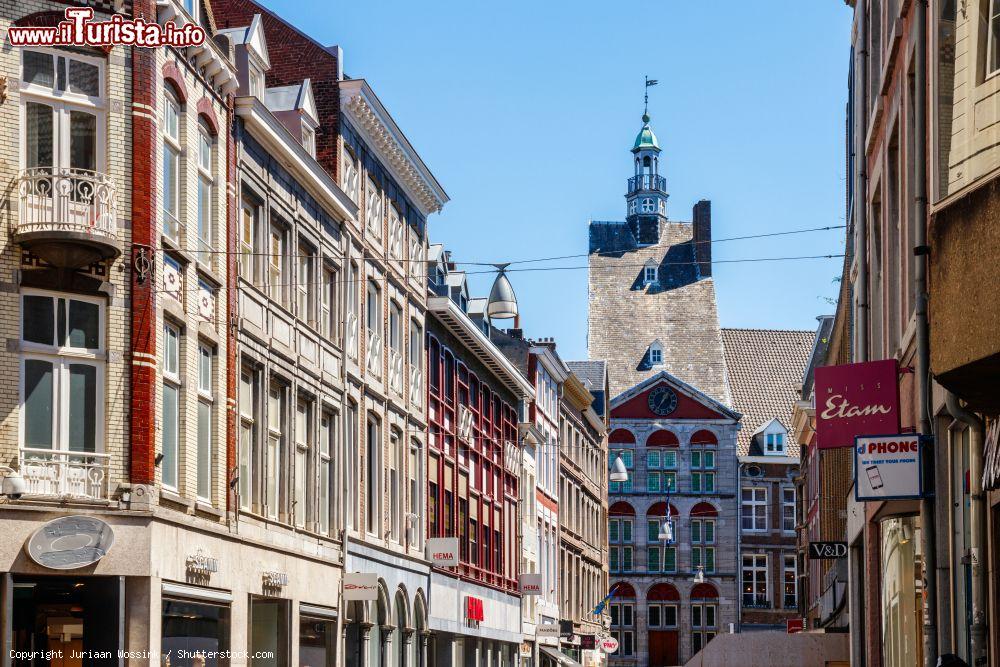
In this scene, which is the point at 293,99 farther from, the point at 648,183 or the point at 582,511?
the point at 648,183

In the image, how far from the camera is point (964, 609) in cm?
1577

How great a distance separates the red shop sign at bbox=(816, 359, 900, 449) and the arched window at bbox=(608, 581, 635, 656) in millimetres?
84622

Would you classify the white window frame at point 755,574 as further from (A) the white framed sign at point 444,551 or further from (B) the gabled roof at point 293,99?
(B) the gabled roof at point 293,99

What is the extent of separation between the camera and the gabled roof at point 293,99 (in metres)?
32.5

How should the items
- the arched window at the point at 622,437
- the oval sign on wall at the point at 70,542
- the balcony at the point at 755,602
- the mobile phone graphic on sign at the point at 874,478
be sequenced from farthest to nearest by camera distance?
1. the arched window at the point at 622,437
2. the balcony at the point at 755,602
3. the oval sign on wall at the point at 70,542
4. the mobile phone graphic on sign at the point at 874,478

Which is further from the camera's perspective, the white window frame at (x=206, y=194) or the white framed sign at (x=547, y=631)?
the white framed sign at (x=547, y=631)

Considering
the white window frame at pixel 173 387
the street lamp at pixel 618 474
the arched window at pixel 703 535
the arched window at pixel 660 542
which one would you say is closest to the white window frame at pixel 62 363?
the white window frame at pixel 173 387

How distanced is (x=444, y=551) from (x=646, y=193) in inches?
3527

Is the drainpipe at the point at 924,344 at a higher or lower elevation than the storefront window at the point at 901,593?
higher

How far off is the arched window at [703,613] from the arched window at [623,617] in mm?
3941

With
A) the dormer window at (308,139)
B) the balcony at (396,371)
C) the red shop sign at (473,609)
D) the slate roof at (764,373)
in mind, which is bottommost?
the red shop sign at (473,609)

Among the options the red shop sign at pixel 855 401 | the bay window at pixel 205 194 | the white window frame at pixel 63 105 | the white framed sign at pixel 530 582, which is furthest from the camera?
the white framed sign at pixel 530 582

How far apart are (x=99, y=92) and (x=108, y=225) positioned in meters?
1.92

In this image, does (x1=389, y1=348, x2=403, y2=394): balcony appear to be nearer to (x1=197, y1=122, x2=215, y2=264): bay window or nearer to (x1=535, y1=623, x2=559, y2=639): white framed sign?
(x1=197, y1=122, x2=215, y2=264): bay window
